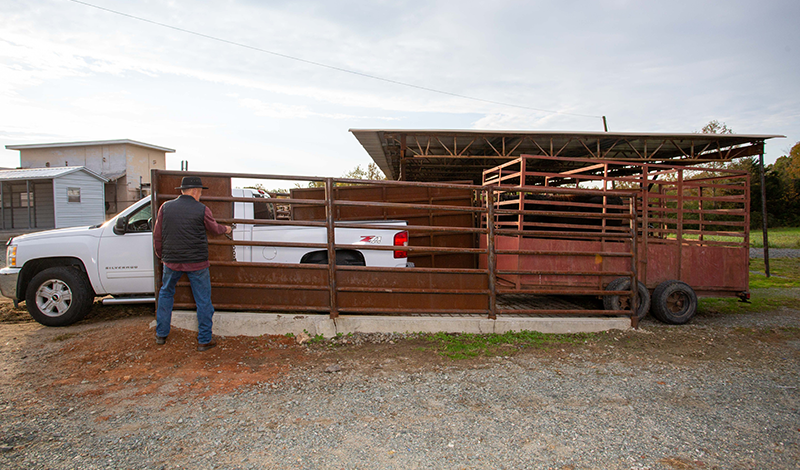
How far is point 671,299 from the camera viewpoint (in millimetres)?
6941

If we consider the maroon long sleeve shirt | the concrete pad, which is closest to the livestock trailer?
the concrete pad

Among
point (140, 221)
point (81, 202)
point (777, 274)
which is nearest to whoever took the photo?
point (140, 221)

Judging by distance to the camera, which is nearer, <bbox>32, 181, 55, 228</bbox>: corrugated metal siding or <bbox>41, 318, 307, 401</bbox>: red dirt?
<bbox>41, 318, 307, 401</bbox>: red dirt

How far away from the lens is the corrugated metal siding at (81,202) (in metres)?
21.7

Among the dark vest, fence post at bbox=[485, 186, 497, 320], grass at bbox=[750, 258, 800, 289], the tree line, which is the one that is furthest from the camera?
the tree line

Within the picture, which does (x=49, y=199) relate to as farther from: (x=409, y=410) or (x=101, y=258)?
(x=409, y=410)

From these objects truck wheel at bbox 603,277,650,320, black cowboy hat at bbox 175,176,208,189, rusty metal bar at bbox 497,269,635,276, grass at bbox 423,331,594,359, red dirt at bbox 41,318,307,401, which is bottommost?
grass at bbox 423,331,594,359

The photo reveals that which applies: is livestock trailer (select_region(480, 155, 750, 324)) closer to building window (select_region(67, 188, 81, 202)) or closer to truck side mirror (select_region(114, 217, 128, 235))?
truck side mirror (select_region(114, 217, 128, 235))

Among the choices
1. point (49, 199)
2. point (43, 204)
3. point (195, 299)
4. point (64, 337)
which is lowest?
point (64, 337)

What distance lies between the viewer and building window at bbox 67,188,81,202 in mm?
22156

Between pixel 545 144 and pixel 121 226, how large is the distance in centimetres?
1352

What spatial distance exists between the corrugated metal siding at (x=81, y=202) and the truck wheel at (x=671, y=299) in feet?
79.4

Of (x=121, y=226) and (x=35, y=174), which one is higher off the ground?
(x=35, y=174)

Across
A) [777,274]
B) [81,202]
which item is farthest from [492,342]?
[81,202]
